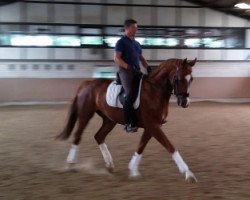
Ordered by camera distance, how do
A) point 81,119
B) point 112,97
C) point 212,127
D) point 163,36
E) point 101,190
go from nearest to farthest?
point 101,190
point 112,97
point 81,119
point 212,127
point 163,36

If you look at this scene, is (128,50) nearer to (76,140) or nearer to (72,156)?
(76,140)

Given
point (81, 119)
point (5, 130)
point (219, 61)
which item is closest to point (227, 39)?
point (219, 61)

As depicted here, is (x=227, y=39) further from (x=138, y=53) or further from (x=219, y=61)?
(x=138, y=53)

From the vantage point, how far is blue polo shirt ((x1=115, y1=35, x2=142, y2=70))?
18.2 ft

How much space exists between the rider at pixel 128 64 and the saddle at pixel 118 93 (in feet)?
0.18

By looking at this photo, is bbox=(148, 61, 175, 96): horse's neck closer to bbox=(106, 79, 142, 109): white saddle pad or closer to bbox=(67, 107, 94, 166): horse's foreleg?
bbox=(106, 79, 142, 109): white saddle pad

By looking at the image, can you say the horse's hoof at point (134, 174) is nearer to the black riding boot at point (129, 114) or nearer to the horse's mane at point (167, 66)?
the black riding boot at point (129, 114)

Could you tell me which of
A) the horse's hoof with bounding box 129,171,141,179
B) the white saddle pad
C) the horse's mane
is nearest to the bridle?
the horse's mane

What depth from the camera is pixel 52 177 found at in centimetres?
544

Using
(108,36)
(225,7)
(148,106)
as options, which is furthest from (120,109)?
(225,7)

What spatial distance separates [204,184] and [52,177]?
6.08 ft

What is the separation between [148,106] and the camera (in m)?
5.36

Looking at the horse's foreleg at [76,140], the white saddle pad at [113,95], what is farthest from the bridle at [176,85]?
the horse's foreleg at [76,140]

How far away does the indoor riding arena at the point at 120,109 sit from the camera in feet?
16.7
